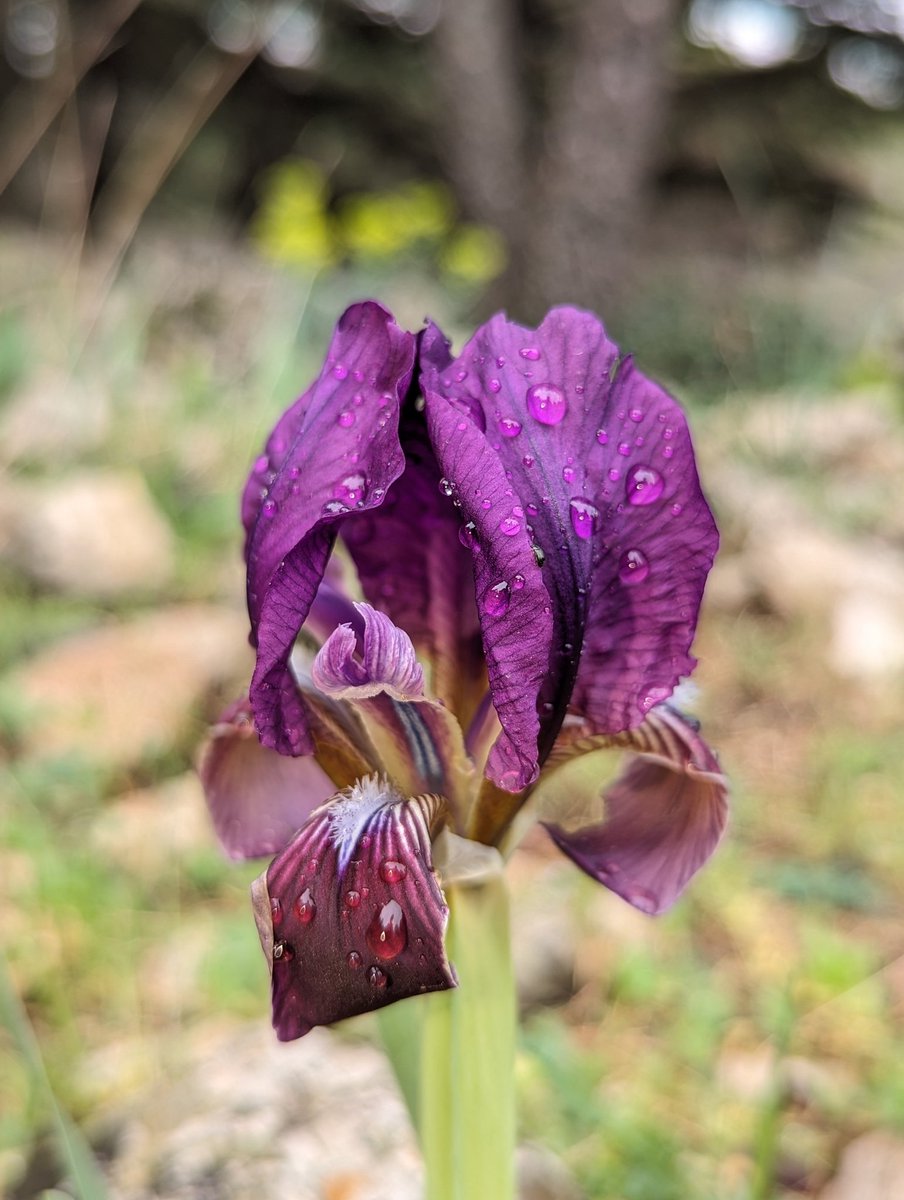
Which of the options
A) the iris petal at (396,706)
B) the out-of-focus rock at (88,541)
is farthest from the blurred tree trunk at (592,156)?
the iris petal at (396,706)

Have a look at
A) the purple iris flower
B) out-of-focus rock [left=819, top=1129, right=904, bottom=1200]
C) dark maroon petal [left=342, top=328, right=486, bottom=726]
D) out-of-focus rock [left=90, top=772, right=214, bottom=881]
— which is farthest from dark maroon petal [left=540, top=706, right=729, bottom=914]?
out-of-focus rock [left=90, top=772, right=214, bottom=881]

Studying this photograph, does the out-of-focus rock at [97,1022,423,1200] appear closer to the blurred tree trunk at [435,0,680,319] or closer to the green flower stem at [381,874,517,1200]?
the green flower stem at [381,874,517,1200]

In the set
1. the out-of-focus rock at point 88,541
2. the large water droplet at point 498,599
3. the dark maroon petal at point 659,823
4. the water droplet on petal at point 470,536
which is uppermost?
the water droplet on petal at point 470,536

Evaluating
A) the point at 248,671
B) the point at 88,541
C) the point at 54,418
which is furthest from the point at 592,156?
the point at 248,671

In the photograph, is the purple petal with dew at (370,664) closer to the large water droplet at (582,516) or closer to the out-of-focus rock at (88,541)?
the large water droplet at (582,516)

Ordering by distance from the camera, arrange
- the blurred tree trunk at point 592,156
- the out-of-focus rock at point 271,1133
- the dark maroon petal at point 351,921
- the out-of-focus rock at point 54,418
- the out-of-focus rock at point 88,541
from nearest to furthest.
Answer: the dark maroon petal at point 351,921 → the out-of-focus rock at point 271,1133 → the out-of-focus rock at point 88,541 → the out-of-focus rock at point 54,418 → the blurred tree trunk at point 592,156
